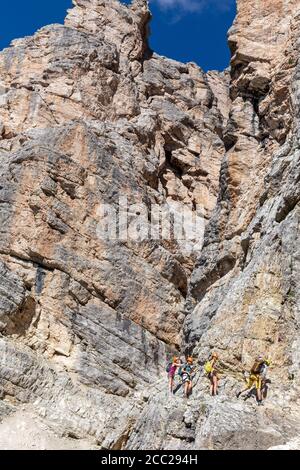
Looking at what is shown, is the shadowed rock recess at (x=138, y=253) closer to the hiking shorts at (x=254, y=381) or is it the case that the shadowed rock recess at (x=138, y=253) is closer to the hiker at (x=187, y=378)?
the hiker at (x=187, y=378)

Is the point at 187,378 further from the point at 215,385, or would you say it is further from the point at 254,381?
the point at 254,381

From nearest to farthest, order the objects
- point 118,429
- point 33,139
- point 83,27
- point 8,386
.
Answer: point 118,429 → point 8,386 → point 33,139 → point 83,27

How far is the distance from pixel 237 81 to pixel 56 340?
2117 centimetres

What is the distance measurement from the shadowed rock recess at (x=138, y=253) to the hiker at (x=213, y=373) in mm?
602

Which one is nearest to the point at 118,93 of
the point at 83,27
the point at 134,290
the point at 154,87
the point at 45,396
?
the point at 154,87

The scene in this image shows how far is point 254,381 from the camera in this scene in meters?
20.5

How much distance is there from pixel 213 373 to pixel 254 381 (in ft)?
7.10

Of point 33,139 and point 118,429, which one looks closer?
point 118,429

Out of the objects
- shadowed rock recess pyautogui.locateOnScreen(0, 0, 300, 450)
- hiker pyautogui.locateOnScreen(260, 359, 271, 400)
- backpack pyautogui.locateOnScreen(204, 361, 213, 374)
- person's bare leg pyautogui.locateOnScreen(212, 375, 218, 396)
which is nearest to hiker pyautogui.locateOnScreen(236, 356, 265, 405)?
hiker pyautogui.locateOnScreen(260, 359, 271, 400)

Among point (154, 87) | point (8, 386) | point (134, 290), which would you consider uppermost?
point (154, 87)

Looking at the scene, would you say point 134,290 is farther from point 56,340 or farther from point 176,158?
point 176,158

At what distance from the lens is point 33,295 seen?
129ft

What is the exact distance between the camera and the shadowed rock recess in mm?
23172

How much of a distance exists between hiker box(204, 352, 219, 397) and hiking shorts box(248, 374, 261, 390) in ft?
5.71
